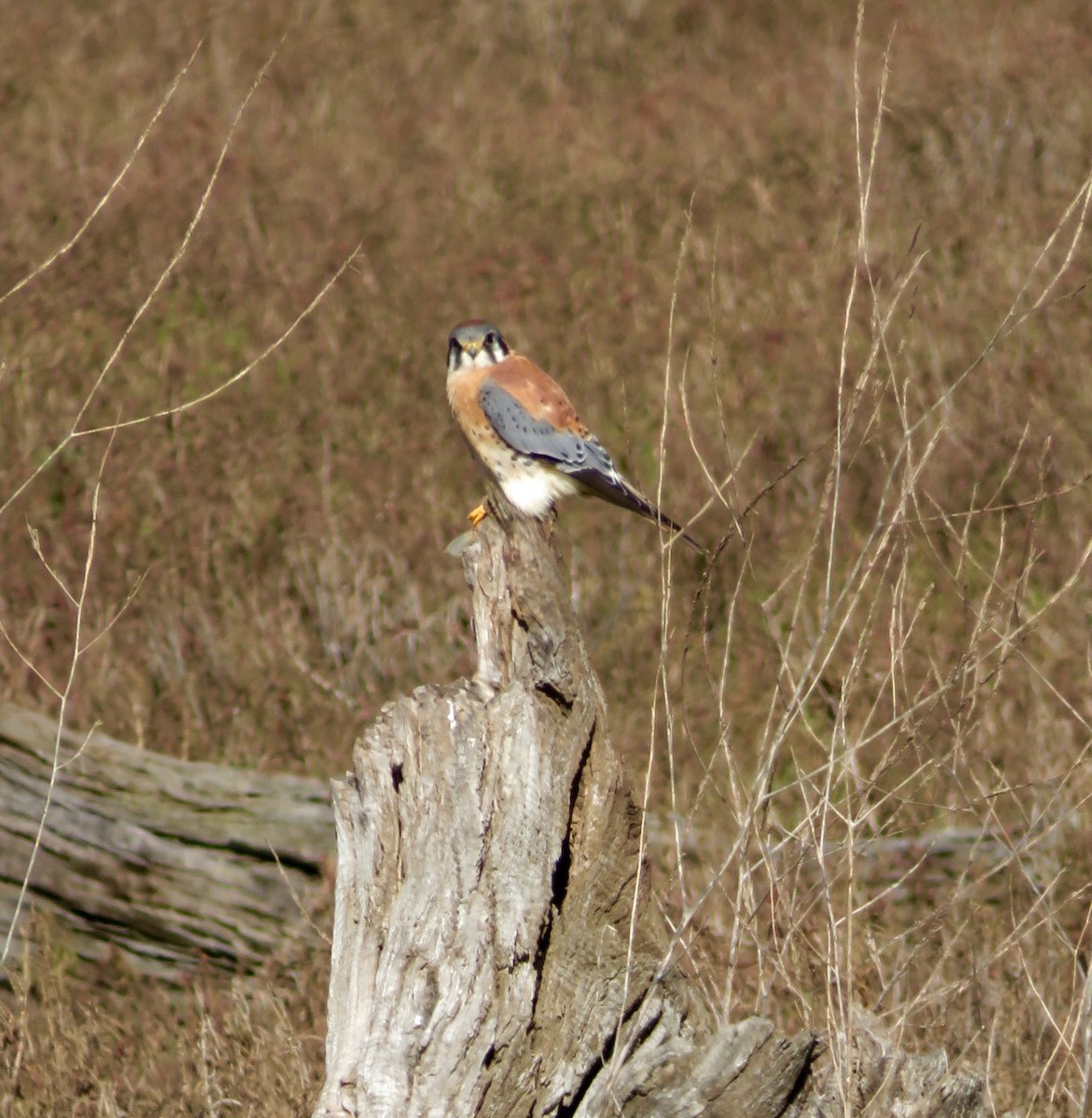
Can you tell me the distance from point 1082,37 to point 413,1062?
11.0 metres

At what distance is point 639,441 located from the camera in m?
7.81

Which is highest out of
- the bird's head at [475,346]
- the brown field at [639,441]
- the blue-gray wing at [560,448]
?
the bird's head at [475,346]

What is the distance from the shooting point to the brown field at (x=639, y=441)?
3.87 meters

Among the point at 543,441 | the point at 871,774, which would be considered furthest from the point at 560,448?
the point at 871,774

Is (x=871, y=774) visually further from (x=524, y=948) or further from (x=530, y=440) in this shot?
(x=530, y=440)

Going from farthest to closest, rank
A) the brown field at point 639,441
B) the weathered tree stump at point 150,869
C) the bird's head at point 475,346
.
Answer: the bird's head at point 475,346, the weathered tree stump at point 150,869, the brown field at point 639,441

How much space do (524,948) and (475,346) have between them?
9.65ft

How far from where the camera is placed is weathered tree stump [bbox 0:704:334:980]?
498cm

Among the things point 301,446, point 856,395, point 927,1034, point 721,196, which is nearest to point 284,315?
point 301,446

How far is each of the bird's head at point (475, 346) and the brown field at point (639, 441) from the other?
29.9 inches

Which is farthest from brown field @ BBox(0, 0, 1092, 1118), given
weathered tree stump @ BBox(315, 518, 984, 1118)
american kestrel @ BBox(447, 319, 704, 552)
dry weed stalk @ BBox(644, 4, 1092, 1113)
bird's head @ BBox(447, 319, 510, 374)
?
bird's head @ BBox(447, 319, 510, 374)

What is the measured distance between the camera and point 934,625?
256 inches

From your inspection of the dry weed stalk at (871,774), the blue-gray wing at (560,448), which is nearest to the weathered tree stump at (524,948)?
the dry weed stalk at (871,774)

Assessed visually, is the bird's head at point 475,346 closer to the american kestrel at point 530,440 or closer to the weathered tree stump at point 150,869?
the american kestrel at point 530,440
